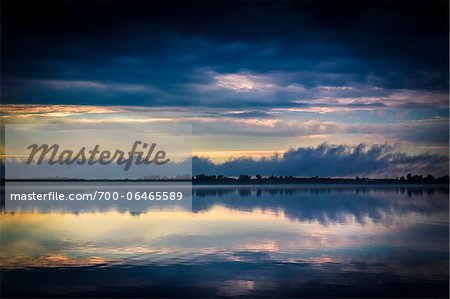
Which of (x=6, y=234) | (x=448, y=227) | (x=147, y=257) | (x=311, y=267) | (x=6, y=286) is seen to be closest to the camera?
(x=6, y=286)

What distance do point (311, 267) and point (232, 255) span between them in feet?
10.6

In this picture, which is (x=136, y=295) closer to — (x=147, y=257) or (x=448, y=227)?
(x=147, y=257)

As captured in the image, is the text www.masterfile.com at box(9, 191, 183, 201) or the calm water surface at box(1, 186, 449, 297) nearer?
the calm water surface at box(1, 186, 449, 297)

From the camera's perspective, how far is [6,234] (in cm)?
2475

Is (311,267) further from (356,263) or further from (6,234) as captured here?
(6,234)

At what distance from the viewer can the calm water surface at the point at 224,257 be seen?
47.7ft

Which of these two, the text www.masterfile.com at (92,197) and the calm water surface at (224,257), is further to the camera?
the text www.masterfile.com at (92,197)

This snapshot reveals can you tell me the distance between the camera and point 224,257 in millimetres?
18938

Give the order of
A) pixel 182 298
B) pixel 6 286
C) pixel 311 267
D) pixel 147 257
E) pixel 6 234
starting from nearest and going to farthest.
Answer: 1. pixel 182 298
2. pixel 6 286
3. pixel 311 267
4. pixel 147 257
5. pixel 6 234

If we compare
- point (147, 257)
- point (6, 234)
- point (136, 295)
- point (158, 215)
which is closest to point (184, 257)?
point (147, 257)

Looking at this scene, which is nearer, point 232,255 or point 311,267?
point 311,267

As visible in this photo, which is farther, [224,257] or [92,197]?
[92,197]

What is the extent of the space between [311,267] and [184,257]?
4.43 m

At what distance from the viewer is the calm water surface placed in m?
14.5
